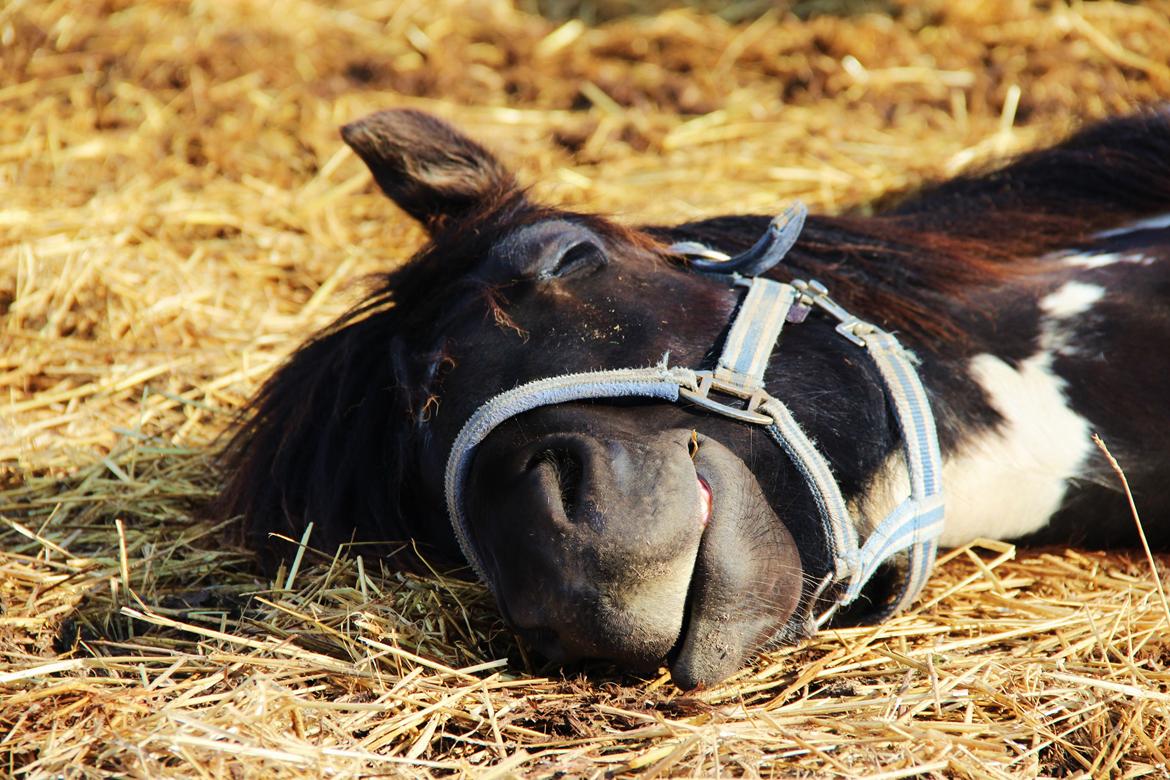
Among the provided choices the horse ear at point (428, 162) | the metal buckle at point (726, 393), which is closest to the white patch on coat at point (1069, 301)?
the metal buckle at point (726, 393)

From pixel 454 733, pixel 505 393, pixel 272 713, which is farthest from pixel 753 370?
pixel 272 713

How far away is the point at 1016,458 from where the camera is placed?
2.32 meters

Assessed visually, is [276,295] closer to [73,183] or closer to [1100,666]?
[73,183]

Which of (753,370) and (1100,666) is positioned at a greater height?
(753,370)

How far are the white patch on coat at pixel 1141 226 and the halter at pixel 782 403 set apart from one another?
0.96m

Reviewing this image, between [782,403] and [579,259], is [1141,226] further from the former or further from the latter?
[579,259]

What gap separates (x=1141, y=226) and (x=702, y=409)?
160cm

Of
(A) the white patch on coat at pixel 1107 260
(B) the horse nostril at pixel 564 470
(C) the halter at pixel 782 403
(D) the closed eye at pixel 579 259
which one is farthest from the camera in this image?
(A) the white patch on coat at pixel 1107 260

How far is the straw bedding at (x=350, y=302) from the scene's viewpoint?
70.3 inches

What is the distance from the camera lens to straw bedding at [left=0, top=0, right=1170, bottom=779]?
179 centimetres

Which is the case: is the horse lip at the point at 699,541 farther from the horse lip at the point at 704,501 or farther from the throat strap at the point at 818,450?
the throat strap at the point at 818,450

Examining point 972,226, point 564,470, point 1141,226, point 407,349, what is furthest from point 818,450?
point 1141,226

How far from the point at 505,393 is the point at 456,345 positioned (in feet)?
0.65

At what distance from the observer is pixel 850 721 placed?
1.80 meters
